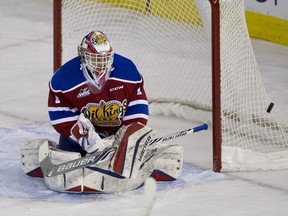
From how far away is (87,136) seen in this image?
16.7ft

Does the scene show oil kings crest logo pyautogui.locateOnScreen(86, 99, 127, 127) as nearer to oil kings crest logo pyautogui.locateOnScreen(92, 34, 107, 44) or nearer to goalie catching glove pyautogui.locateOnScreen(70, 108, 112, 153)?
goalie catching glove pyautogui.locateOnScreen(70, 108, 112, 153)

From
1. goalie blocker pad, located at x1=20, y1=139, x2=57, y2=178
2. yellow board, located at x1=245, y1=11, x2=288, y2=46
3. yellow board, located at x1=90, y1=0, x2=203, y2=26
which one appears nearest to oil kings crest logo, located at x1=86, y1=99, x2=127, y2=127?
goalie blocker pad, located at x1=20, y1=139, x2=57, y2=178

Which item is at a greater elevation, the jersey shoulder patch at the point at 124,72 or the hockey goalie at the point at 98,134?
the jersey shoulder patch at the point at 124,72

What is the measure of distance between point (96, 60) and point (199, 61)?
Answer: 1.61 metres

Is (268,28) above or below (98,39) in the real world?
below

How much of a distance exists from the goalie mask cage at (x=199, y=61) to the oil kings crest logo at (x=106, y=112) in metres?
0.49

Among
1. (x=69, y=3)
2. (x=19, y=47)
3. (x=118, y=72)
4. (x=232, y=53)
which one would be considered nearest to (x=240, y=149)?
(x=232, y=53)

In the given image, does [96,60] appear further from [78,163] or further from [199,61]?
[199,61]

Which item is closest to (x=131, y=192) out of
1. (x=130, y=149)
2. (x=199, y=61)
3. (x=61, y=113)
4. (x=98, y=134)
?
(x=130, y=149)

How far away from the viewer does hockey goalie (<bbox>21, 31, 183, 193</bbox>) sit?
5.08m

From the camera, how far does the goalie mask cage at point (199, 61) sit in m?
5.54

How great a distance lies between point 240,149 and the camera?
5672 millimetres

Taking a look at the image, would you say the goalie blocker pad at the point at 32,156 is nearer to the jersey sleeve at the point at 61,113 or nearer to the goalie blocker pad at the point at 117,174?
the goalie blocker pad at the point at 117,174

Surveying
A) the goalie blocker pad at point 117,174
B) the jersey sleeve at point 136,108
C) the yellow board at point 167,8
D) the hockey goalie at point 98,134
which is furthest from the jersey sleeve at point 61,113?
the yellow board at point 167,8
